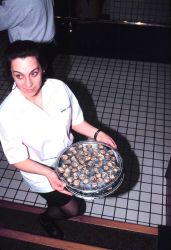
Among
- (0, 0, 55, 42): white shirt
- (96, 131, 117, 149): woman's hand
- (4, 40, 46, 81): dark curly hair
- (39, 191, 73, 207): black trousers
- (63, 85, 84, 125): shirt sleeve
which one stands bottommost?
(39, 191, 73, 207): black trousers

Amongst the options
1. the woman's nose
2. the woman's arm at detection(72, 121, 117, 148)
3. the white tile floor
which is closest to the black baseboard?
the white tile floor

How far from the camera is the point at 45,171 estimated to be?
6.92 ft

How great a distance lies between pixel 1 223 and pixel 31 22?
7.46ft

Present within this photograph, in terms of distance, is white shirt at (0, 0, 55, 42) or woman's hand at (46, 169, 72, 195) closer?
woman's hand at (46, 169, 72, 195)

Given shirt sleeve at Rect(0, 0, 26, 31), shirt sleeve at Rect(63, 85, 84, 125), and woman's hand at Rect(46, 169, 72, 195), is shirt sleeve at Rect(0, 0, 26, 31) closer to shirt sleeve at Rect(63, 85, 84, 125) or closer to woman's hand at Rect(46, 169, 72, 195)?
shirt sleeve at Rect(63, 85, 84, 125)

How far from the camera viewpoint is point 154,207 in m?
3.31

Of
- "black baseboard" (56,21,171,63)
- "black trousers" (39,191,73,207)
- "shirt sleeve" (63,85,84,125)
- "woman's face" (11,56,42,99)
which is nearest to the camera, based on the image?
"woman's face" (11,56,42,99)

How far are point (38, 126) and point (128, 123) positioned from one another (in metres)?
2.35

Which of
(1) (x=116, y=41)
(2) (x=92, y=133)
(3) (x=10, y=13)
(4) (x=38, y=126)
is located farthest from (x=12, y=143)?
(1) (x=116, y=41)

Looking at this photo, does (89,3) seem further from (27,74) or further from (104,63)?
(27,74)

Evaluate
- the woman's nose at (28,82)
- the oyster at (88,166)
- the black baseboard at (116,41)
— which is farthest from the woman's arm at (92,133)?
the black baseboard at (116,41)

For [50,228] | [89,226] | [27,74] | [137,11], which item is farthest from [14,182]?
[137,11]

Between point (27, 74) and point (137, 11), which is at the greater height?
point (27, 74)

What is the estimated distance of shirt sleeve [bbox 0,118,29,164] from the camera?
2.01 m
